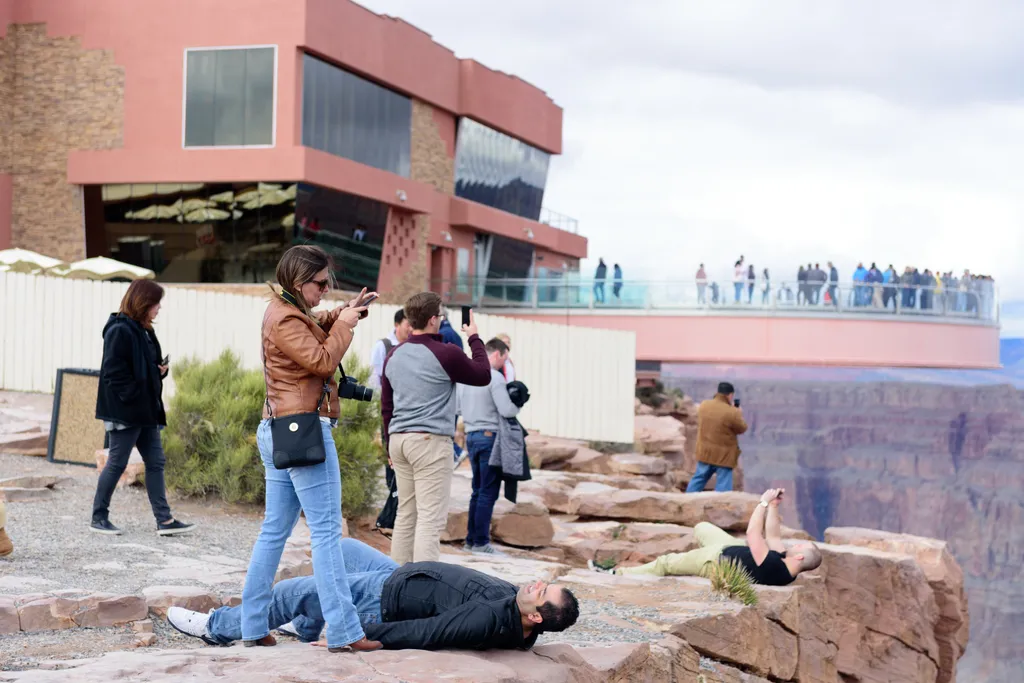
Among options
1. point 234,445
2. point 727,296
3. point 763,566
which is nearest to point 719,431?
point 763,566

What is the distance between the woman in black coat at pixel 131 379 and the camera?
25.7 ft

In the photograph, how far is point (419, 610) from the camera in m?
5.33

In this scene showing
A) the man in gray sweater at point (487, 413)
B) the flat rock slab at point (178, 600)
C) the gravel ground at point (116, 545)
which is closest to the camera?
the flat rock slab at point (178, 600)

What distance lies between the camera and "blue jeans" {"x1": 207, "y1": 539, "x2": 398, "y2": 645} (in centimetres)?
546

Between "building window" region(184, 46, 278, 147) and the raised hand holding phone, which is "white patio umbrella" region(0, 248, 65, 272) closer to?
"building window" region(184, 46, 278, 147)

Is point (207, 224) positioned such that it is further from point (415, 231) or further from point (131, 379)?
point (131, 379)

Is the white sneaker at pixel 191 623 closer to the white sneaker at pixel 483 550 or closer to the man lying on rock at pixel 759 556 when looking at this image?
the white sneaker at pixel 483 550

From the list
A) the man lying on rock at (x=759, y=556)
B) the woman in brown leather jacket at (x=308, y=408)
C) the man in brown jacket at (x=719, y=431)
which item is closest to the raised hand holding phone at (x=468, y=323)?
the woman in brown leather jacket at (x=308, y=408)

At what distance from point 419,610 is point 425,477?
163 cm

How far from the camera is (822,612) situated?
420 inches

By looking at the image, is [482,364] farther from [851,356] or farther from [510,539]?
[851,356]

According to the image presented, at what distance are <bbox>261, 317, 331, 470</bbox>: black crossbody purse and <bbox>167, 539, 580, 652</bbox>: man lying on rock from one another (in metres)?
0.78

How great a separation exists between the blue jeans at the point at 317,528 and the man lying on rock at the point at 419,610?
0.14 metres

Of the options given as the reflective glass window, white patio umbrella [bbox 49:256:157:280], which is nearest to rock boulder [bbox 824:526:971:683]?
white patio umbrella [bbox 49:256:157:280]
